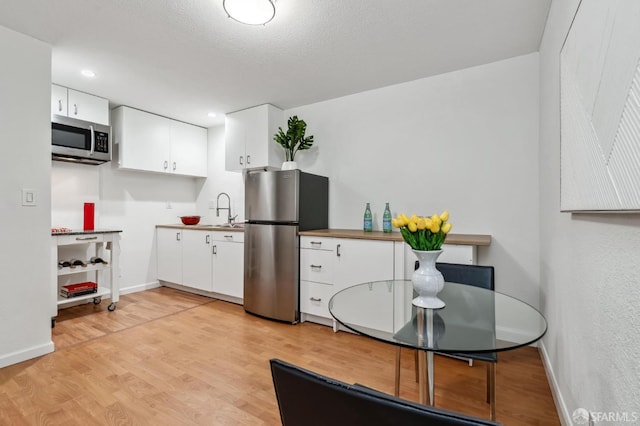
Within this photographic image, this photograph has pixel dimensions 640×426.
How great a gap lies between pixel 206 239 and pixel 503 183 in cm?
321

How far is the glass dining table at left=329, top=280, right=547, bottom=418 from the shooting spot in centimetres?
98

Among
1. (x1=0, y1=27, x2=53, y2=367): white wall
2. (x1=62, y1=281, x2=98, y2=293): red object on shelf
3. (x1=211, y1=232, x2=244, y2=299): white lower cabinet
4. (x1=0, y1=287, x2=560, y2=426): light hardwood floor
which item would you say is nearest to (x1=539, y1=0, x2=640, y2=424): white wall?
(x1=0, y1=287, x2=560, y2=426): light hardwood floor

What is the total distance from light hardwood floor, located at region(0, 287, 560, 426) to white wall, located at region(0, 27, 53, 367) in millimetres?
274

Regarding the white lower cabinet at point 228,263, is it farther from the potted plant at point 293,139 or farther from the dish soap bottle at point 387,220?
the dish soap bottle at point 387,220

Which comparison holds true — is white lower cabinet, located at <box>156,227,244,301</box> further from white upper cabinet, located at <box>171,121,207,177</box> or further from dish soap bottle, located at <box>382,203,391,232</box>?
dish soap bottle, located at <box>382,203,391,232</box>

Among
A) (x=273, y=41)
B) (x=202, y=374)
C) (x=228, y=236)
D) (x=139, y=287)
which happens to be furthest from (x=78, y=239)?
(x=273, y=41)

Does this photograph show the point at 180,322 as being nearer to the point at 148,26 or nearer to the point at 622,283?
the point at 148,26

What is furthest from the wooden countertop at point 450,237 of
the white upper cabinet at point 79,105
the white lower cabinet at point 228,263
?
the white upper cabinet at point 79,105

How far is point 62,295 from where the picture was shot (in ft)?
10.2

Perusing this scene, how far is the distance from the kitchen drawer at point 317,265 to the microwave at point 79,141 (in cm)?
247

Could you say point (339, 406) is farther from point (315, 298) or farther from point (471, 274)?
point (315, 298)

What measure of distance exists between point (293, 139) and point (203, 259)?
6.00ft

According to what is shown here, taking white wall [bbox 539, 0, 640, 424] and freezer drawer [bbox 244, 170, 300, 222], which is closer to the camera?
white wall [bbox 539, 0, 640, 424]

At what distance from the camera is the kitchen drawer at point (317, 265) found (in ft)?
9.26
